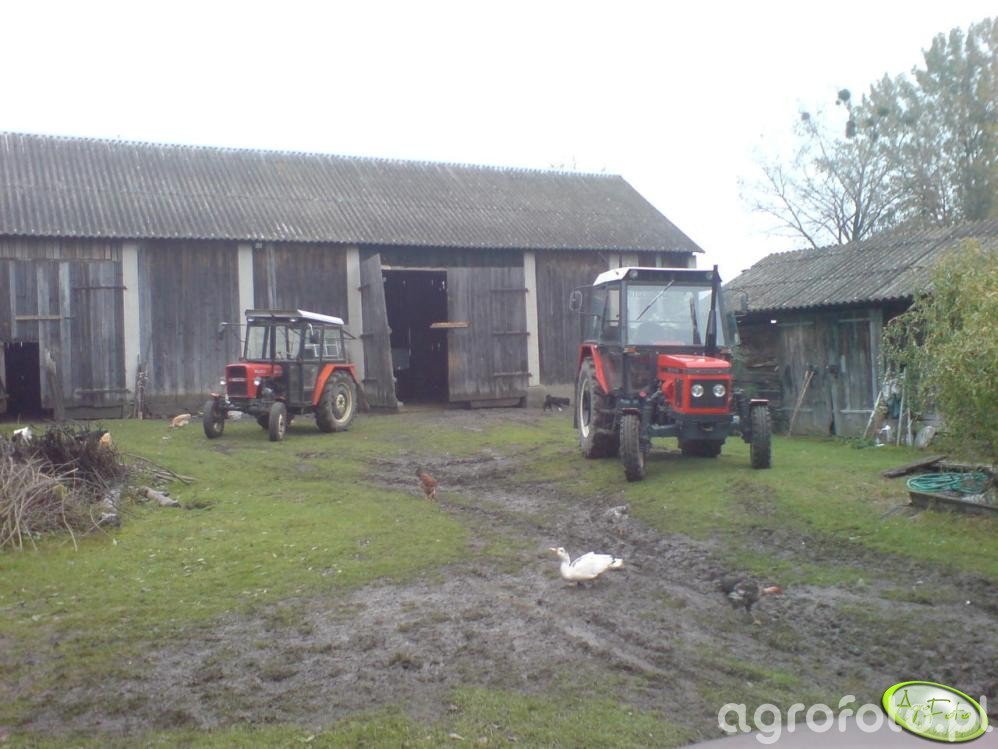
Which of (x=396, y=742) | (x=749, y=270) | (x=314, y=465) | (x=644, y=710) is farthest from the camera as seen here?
(x=749, y=270)

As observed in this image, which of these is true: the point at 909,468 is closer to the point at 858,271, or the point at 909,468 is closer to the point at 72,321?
the point at 858,271

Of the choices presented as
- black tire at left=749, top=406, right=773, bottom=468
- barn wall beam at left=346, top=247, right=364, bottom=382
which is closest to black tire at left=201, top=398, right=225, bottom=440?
barn wall beam at left=346, top=247, right=364, bottom=382

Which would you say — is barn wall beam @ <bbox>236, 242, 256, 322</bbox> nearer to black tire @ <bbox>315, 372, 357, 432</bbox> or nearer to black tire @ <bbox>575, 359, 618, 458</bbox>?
black tire @ <bbox>315, 372, 357, 432</bbox>

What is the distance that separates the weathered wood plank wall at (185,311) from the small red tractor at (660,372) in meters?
9.94

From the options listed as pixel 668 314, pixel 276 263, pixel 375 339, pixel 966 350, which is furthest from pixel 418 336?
pixel 966 350

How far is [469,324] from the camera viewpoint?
2181cm

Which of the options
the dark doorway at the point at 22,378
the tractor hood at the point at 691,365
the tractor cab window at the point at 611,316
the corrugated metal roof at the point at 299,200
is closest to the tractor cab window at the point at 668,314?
the tractor cab window at the point at 611,316

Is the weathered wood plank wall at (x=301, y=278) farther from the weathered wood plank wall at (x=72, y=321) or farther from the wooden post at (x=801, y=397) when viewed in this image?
the wooden post at (x=801, y=397)

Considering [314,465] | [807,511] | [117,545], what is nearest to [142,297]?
[314,465]

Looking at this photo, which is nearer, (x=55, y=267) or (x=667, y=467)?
(x=667, y=467)

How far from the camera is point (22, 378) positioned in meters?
20.5

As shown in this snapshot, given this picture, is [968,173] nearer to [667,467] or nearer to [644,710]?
[667,467]

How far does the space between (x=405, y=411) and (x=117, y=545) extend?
12.8 m

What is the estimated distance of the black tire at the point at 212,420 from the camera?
51.8ft
